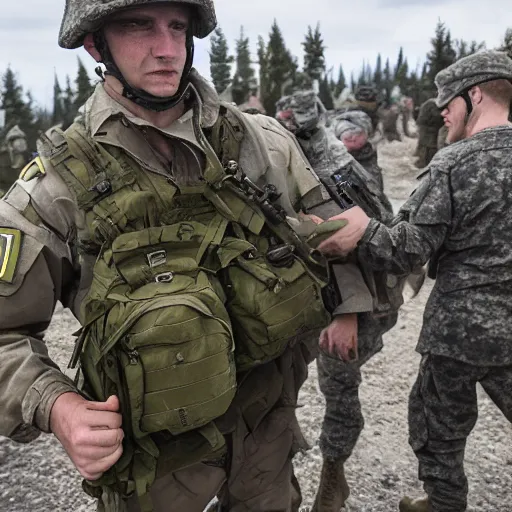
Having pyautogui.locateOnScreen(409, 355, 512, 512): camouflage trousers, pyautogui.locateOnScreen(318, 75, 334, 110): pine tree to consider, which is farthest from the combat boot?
pyautogui.locateOnScreen(318, 75, 334, 110): pine tree

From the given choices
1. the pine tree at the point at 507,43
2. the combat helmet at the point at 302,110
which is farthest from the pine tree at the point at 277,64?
the combat helmet at the point at 302,110

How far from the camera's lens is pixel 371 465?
3.78 meters

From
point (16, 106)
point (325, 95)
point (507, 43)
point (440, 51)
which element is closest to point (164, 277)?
point (507, 43)

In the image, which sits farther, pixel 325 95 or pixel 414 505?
pixel 325 95

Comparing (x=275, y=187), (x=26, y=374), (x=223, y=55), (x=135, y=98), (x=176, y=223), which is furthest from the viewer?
(x=223, y=55)

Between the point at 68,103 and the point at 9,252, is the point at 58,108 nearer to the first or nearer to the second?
the point at 68,103

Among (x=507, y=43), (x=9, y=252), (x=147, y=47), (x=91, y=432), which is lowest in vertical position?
(x=91, y=432)

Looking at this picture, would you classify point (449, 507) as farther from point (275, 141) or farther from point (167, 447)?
point (275, 141)

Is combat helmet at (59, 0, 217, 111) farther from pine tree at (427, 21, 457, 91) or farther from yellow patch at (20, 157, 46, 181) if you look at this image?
pine tree at (427, 21, 457, 91)

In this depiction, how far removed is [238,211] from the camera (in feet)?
5.83

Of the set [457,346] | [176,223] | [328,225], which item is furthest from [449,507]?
[176,223]

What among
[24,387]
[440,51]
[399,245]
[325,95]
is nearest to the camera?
[24,387]

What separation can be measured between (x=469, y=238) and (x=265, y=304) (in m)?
1.45

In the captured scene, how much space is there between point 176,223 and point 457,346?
5.69ft
